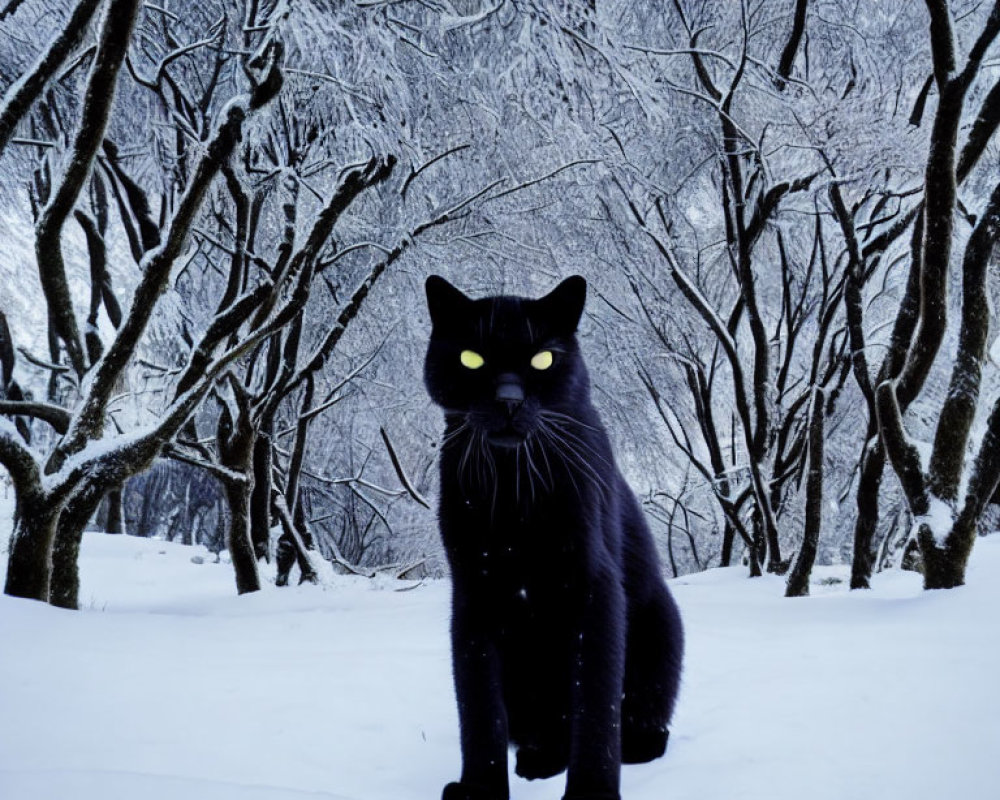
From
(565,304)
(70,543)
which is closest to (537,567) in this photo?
(565,304)

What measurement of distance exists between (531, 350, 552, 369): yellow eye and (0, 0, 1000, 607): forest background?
2988 millimetres

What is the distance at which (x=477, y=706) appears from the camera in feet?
6.52

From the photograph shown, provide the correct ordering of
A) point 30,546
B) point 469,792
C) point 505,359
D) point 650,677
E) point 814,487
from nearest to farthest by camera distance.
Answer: point 469,792 → point 505,359 → point 650,677 → point 30,546 → point 814,487

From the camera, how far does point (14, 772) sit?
169 centimetres

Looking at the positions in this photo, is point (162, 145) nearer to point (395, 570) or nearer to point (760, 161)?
point (760, 161)

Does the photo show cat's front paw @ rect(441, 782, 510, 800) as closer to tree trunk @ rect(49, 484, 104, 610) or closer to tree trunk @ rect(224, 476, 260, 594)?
tree trunk @ rect(49, 484, 104, 610)

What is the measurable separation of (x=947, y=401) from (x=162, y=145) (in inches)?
259

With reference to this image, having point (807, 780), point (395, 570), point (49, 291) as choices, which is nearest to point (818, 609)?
point (807, 780)

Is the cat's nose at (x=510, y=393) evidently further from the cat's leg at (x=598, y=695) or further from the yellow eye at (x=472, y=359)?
the cat's leg at (x=598, y=695)

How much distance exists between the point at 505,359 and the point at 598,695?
92 cm

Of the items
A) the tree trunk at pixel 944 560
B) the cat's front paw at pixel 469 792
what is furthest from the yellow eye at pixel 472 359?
the tree trunk at pixel 944 560

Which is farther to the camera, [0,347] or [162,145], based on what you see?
[0,347]

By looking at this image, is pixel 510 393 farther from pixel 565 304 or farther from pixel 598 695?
pixel 598 695

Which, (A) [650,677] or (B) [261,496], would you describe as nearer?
(A) [650,677]
